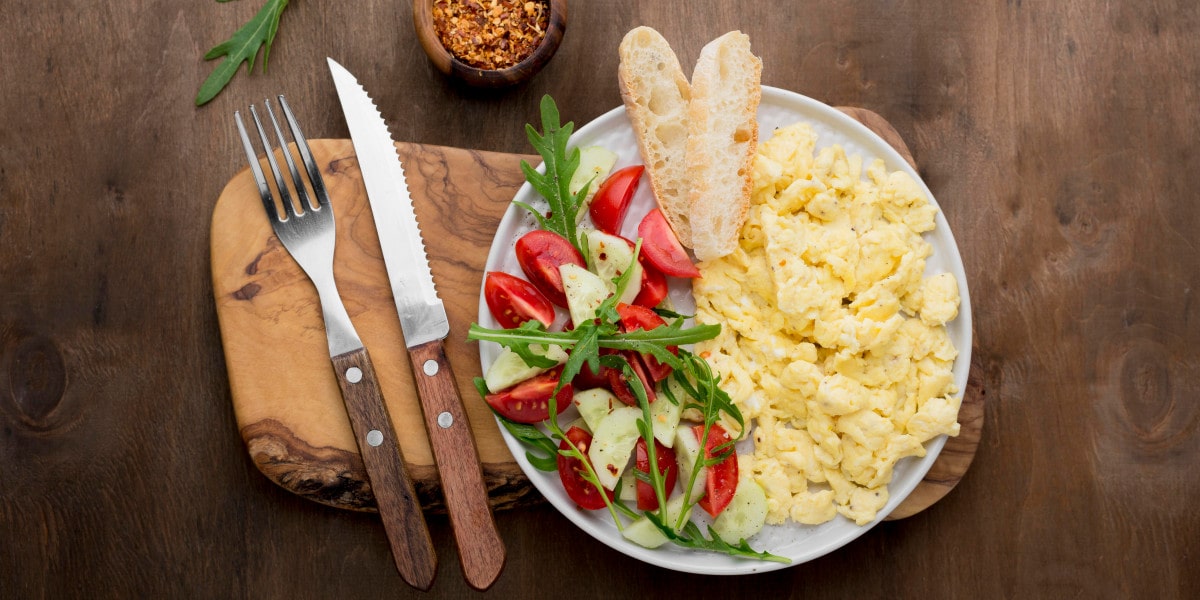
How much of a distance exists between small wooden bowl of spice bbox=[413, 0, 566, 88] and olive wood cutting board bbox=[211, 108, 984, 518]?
0.25 metres

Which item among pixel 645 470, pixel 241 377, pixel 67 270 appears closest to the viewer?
pixel 645 470

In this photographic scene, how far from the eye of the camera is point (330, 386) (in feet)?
7.64

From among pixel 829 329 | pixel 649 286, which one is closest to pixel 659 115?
pixel 649 286

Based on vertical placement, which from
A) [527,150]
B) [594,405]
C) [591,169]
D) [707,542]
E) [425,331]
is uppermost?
[527,150]

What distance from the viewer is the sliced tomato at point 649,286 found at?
7.27 ft

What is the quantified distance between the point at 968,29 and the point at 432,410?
2058 mm

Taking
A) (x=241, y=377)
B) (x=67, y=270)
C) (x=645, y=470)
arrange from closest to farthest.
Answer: (x=645, y=470), (x=241, y=377), (x=67, y=270)

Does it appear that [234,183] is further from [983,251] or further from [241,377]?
[983,251]

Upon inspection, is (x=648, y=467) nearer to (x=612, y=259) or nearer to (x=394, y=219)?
(x=612, y=259)

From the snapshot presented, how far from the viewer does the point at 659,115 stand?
2.31 metres

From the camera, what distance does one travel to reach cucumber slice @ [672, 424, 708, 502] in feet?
7.04

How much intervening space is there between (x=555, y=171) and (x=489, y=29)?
0.49m

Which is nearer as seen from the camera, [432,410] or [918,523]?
[432,410]

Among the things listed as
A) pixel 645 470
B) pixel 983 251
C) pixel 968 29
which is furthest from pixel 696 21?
pixel 645 470
